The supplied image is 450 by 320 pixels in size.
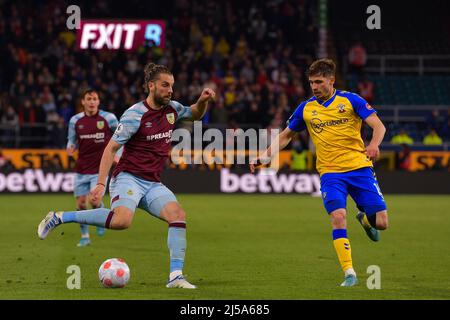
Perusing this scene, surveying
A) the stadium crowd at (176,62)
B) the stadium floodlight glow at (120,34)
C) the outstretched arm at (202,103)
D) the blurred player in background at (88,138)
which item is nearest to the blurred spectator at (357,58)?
the stadium crowd at (176,62)

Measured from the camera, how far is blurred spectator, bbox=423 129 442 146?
27156 mm

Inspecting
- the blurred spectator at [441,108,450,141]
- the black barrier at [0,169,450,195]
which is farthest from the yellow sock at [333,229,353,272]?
the blurred spectator at [441,108,450,141]

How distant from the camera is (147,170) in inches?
370

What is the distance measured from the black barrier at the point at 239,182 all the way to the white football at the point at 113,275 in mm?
15902

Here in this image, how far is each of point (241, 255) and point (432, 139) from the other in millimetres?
16169

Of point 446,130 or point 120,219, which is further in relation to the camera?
point 446,130

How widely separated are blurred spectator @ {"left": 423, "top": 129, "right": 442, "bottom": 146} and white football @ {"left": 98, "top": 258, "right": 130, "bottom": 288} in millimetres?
19478

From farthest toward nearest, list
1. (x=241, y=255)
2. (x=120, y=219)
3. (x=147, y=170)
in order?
(x=241, y=255), (x=147, y=170), (x=120, y=219)

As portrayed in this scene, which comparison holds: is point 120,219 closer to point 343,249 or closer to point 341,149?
point 343,249

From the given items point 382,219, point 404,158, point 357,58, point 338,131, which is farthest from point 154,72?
point 357,58

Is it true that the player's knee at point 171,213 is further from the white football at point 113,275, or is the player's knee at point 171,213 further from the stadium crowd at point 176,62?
the stadium crowd at point 176,62

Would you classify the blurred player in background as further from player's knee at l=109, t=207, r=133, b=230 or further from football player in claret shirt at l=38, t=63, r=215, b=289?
player's knee at l=109, t=207, r=133, b=230

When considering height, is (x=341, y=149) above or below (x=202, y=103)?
below

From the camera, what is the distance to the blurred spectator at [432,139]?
89.1ft
